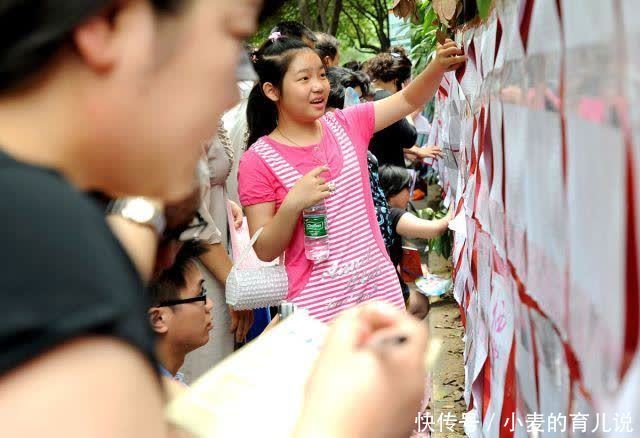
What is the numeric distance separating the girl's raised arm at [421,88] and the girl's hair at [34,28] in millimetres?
2187

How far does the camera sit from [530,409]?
A: 5.51 ft

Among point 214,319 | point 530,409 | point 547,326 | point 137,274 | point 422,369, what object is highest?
point 137,274

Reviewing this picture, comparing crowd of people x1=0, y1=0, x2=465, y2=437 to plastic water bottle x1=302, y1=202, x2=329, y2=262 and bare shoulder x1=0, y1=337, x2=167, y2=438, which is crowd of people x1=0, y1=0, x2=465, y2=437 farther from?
plastic water bottle x1=302, y1=202, x2=329, y2=262

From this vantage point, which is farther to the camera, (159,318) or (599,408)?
(159,318)

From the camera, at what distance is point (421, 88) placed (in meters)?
2.84

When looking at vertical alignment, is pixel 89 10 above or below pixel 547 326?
above

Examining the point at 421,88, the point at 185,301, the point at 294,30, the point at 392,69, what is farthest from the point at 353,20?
the point at 185,301

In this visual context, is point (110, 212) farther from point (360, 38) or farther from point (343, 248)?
point (360, 38)

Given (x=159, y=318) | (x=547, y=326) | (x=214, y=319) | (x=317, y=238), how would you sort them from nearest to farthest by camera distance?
(x=547, y=326) < (x=159, y=318) < (x=317, y=238) < (x=214, y=319)

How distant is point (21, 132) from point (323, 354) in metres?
0.45

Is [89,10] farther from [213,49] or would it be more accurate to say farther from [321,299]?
[321,299]

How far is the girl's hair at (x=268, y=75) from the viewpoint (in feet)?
10.1

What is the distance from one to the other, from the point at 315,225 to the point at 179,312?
25.5 inches

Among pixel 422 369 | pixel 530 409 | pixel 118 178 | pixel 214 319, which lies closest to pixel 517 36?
pixel 530 409
